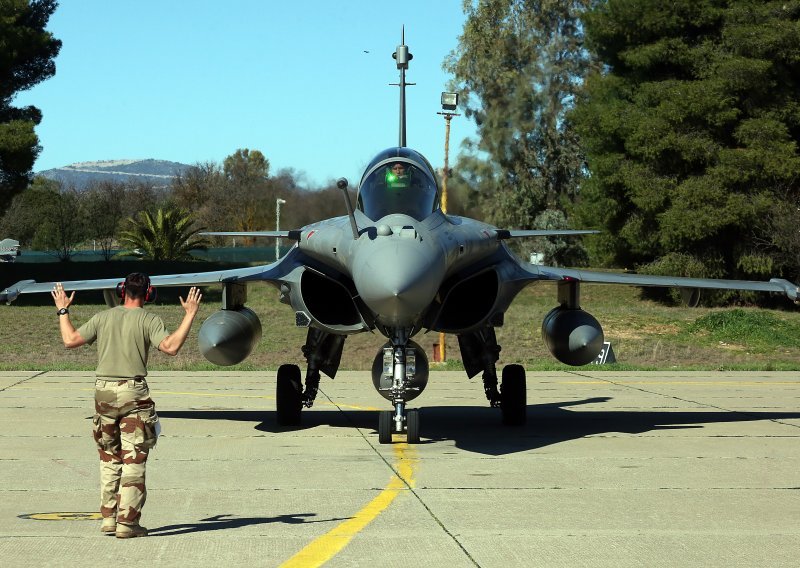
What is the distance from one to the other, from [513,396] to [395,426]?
266cm

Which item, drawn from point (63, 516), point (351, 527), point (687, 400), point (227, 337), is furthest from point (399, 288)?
point (687, 400)

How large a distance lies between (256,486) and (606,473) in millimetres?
3136

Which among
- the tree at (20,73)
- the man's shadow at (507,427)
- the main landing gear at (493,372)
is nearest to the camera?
the man's shadow at (507,427)

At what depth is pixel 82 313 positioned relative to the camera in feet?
118

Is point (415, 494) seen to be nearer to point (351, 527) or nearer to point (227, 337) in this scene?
point (351, 527)

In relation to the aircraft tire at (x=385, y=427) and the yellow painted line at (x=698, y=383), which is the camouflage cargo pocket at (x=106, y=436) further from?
the yellow painted line at (x=698, y=383)

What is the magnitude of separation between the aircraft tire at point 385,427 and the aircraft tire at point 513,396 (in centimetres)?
252

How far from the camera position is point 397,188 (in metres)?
11.5

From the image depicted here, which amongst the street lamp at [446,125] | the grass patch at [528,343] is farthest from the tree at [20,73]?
the street lamp at [446,125]

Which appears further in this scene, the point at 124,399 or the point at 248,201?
the point at 248,201

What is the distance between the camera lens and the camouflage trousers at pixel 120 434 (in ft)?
23.6

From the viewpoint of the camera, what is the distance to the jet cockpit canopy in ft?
37.3

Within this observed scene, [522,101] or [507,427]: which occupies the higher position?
[522,101]

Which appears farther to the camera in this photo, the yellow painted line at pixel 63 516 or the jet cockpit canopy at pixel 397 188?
the jet cockpit canopy at pixel 397 188
